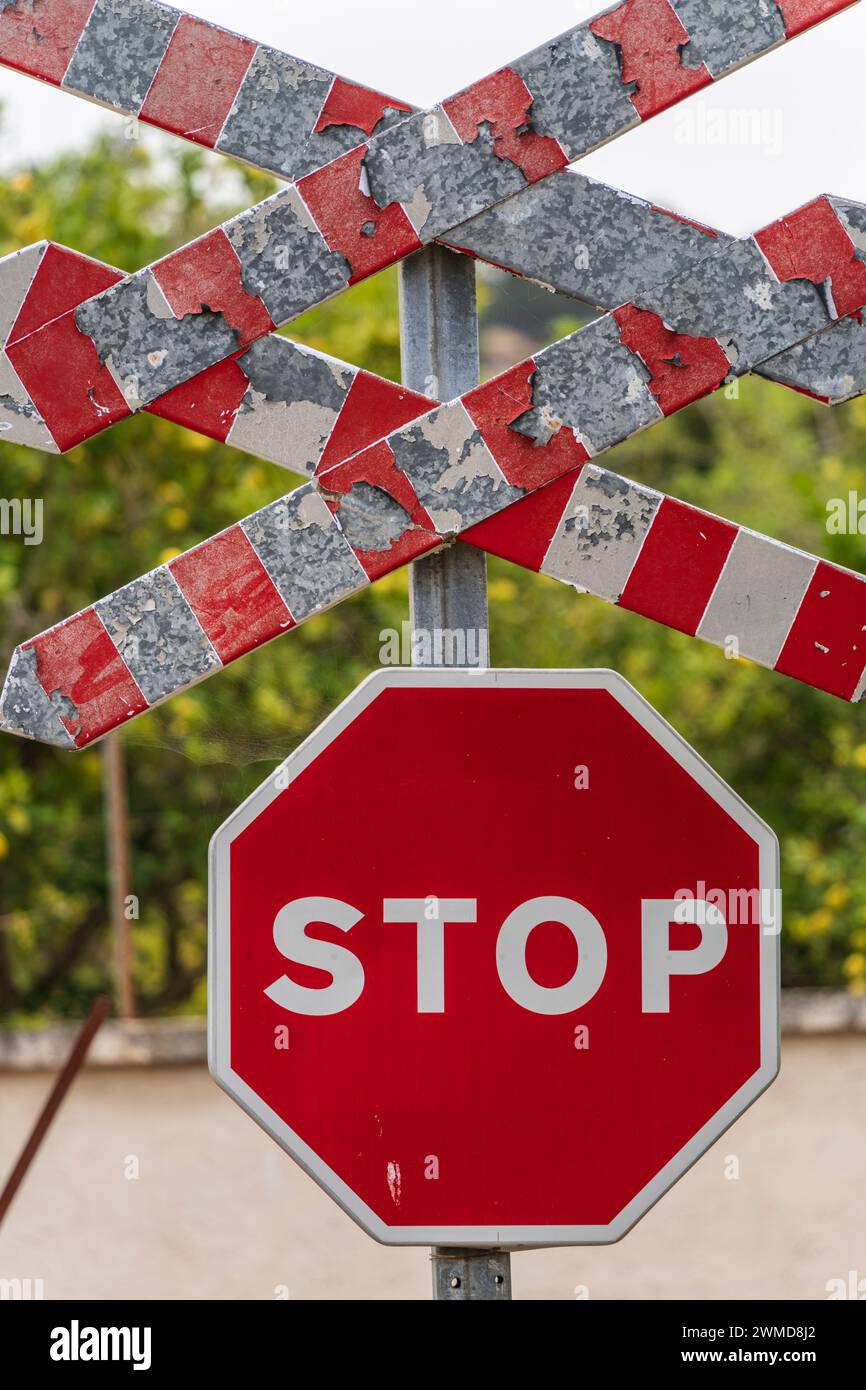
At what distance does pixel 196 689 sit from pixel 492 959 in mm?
3708

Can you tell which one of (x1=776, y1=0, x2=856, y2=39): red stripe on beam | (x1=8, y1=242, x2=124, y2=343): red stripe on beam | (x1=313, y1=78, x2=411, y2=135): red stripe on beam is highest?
(x1=776, y1=0, x2=856, y2=39): red stripe on beam

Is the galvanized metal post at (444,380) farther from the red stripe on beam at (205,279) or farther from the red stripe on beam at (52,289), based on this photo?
the red stripe on beam at (52,289)

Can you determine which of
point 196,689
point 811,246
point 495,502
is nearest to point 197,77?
point 495,502

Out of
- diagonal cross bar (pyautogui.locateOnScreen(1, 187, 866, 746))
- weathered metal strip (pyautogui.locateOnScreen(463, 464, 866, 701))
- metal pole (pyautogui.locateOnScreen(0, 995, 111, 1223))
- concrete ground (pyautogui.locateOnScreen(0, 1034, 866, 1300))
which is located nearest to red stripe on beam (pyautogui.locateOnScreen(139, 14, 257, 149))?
diagonal cross bar (pyautogui.locateOnScreen(1, 187, 866, 746))

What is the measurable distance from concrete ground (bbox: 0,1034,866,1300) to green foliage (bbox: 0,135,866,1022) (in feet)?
4.04

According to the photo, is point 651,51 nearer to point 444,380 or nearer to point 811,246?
point 811,246

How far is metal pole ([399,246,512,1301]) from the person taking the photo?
140cm

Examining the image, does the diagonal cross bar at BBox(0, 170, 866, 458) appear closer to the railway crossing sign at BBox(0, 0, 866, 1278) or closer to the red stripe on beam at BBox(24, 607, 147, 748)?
the railway crossing sign at BBox(0, 0, 866, 1278)

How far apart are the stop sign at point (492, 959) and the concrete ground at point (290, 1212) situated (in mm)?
3848

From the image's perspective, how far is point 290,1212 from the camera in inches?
209

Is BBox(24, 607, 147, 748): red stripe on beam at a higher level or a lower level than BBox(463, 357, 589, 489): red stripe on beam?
lower

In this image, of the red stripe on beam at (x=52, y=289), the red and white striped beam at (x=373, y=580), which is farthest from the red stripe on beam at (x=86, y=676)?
the red stripe on beam at (x=52, y=289)
